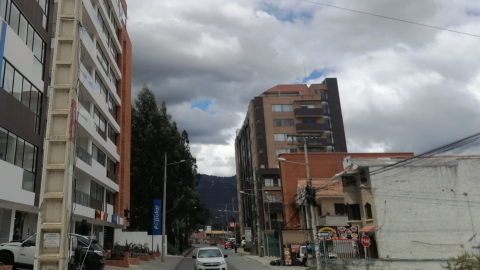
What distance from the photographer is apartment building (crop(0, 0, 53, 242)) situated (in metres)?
17.5

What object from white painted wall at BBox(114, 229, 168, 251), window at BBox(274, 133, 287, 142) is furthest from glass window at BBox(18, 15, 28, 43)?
window at BBox(274, 133, 287, 142)

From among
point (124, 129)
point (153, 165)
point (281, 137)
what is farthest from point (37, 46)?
point (281, 137)

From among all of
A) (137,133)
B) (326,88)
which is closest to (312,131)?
(326,88)

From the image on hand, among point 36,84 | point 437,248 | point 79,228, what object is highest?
point 36,84

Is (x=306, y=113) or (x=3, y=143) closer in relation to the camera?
(x=3, y=143)

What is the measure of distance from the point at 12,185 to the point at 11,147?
72.4 inches

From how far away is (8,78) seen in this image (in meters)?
17.8

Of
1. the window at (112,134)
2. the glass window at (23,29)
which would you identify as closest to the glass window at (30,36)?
the glass window at (23,29)

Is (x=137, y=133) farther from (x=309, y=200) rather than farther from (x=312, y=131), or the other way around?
(x=312, y=131)

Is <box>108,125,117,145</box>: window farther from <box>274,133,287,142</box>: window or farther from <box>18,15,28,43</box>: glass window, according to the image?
<box>274,133,287,142</box>: window

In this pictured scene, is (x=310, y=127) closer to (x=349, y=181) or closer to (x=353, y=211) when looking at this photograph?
(x=349, y=181)

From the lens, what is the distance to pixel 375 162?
3356cm

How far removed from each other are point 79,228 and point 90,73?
12155 millimetres

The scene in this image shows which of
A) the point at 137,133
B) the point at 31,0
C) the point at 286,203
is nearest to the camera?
the point at 31,0
